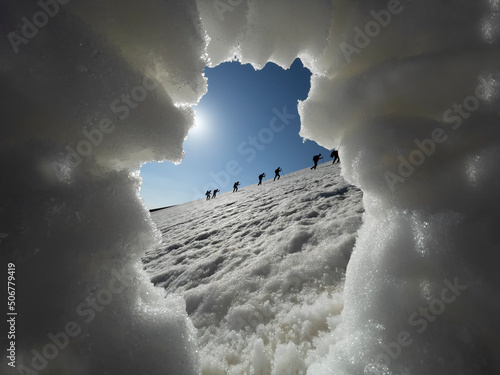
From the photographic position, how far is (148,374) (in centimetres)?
117

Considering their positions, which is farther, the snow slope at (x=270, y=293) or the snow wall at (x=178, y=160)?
the snow slope at (x=270, y=293)

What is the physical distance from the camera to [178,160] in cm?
164

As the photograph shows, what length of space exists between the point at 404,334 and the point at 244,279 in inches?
64.8

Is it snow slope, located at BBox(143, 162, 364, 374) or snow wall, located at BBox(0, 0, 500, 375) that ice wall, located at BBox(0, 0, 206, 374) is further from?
snow slope, located at BBox(143, 162, 364, 374)

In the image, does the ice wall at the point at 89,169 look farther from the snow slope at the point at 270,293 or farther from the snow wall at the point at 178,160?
the snow slope at the point at 270,293

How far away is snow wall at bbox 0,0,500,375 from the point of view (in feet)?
3.67

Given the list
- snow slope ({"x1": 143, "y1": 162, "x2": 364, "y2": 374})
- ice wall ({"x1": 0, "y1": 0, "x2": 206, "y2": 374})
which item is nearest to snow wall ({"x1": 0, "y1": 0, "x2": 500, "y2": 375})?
ice wall ({"x1": 0, "y1": 0, "x2": 206, "y2": 374})

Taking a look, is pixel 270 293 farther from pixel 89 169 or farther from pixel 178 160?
pixel 89 169

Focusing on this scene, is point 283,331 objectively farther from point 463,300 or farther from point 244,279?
point 463,300

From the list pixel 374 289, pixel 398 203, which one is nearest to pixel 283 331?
pixel 374 289

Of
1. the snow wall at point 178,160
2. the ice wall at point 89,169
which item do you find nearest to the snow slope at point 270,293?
the snow wall at point 178,160

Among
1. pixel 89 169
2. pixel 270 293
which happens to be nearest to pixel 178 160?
pixel 89 169

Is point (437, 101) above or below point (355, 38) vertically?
below

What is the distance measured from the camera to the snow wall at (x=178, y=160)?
1120mm
